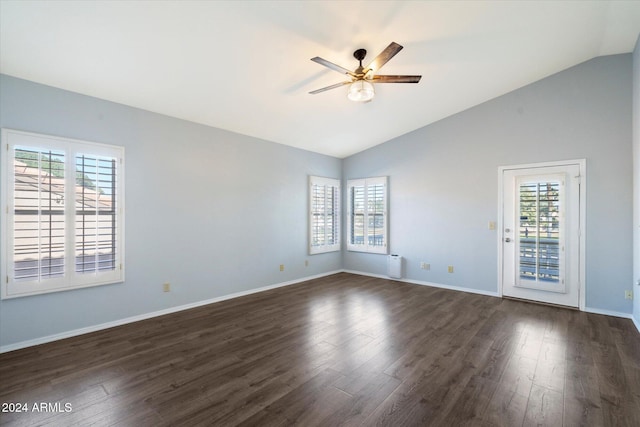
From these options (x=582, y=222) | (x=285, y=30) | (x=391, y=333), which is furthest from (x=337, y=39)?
(x=582, y=222)

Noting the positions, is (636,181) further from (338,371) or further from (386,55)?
(338,371)

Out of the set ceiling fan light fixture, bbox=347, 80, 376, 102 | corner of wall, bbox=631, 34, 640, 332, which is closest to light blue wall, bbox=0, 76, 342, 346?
ceiling fan light fixture, bbox=347, 80, 376, 102

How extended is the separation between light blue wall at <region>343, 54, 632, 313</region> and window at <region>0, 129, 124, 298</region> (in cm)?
469

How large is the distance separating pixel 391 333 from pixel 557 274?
2900mm

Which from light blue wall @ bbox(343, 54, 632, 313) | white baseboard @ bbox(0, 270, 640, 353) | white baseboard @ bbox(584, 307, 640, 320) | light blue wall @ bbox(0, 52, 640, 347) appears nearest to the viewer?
white baseboard @ bbox(0, 270, 640, 353)

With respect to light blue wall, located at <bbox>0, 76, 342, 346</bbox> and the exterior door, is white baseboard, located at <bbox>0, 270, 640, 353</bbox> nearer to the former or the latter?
light blue wall, located at <bbox>0, 76, 342, 346</bbox>

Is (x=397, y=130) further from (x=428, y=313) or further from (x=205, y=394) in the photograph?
(x=205, y=394)

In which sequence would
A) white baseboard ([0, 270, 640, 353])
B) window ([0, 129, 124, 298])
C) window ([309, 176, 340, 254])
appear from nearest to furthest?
window ([0, 129, 124, 298]), white baseboard ([0, 270, 640, 353]), window ([309, 176, 340, 254])

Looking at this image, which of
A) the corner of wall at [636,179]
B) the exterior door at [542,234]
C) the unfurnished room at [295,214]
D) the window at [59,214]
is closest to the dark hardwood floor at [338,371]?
the unfurnished room at [295,214]

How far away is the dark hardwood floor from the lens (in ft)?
6.64

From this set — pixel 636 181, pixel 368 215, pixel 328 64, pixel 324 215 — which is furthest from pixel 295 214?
pixel 636 181

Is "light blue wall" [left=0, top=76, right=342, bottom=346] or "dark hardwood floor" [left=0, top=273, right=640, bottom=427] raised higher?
"light blue wall" [left=0, top=76, right=342, bottom=346]

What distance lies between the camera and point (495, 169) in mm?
4887

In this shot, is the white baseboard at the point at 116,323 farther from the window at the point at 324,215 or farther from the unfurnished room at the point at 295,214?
the window at the point at 324,215
